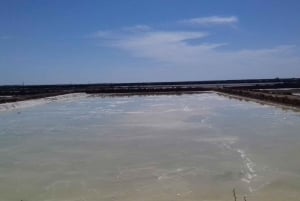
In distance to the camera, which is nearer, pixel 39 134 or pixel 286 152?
pixel 286 152

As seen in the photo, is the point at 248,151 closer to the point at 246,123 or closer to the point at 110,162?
the point at 110,162

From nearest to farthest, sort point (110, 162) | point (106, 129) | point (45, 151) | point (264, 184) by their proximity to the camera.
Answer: point (264, 184), point (110, 162), point (45, 151), point (106, 129)

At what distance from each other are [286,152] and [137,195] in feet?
15.3

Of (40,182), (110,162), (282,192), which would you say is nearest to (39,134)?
(110,162)

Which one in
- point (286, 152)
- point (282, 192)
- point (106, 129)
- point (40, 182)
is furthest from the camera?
point (106, 129)

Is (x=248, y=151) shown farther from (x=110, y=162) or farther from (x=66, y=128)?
(x=66, y=128)

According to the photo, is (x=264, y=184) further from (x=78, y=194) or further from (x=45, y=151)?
(x=45, y=151)

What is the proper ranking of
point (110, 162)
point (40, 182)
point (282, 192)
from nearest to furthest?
1. point (282, 192)
2. point (40, 182)
3. point (110, 162)

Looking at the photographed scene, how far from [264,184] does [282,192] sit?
22.7 inches

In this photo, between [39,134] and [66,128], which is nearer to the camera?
[39,134]

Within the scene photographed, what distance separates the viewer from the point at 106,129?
17.2 metres

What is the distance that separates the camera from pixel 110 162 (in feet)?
32.2

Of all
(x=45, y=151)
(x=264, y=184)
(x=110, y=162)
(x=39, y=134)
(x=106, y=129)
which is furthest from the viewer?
(x=106, y=129)

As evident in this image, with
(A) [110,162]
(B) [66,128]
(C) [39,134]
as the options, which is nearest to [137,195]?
(A) [110,162]
